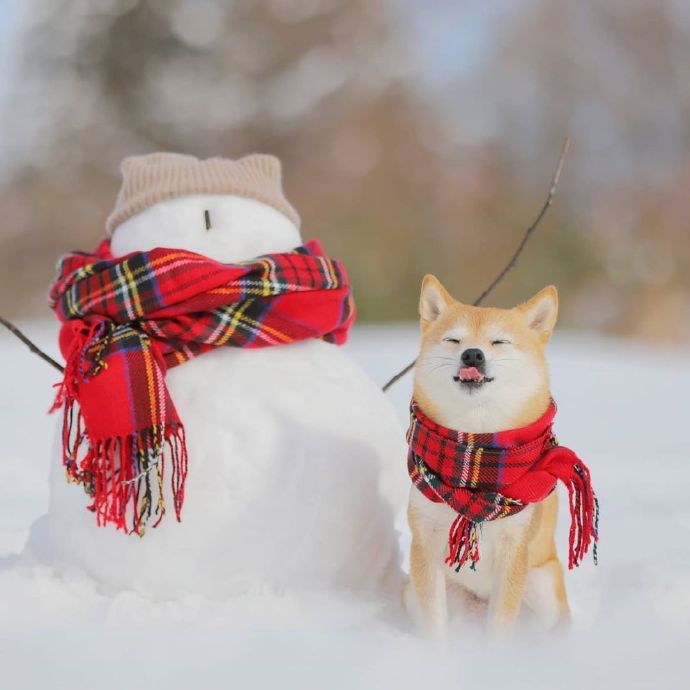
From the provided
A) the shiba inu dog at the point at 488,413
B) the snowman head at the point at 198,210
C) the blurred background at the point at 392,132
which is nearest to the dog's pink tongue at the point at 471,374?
the shiba inu dog at the point at 488,413

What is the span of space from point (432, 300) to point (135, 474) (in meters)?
0.56

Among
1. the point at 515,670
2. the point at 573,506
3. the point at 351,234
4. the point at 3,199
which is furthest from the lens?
the point at 3,199

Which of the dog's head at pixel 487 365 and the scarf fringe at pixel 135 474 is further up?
the dog's head at pixel 487 365

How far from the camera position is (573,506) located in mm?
1277

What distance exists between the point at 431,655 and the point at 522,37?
6678 millimetres

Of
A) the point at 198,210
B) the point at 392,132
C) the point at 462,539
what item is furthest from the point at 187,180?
the point at 392,132

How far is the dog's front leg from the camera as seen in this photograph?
1207mm

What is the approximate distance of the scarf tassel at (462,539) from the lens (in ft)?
3.88

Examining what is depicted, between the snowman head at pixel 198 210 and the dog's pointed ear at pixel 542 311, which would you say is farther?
the snowman head at pixel 198 210

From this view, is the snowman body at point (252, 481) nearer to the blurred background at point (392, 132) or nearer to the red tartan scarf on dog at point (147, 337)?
the red tartan scarf on dog at point (147, 337)

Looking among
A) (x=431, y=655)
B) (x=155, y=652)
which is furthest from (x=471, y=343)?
(x=155, y=652)

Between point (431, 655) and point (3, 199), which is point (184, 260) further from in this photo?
point (3, 199)

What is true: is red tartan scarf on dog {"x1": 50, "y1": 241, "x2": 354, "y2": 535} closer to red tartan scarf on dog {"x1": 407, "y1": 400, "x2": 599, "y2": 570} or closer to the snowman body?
the snowman body

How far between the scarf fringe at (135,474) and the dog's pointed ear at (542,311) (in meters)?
0.58
